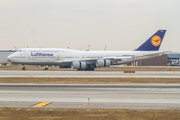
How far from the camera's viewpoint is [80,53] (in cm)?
6041

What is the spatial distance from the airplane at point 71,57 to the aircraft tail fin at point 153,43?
136 cm

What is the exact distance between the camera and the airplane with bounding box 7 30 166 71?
5645 cm

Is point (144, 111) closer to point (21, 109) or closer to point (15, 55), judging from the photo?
point (21, 109)

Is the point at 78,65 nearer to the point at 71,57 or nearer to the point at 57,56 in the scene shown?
the point at 71,57

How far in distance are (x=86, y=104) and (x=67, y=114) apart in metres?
2.93

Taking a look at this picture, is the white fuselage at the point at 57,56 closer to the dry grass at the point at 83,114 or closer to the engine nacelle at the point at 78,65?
the engine nacelle at the point at 78,65

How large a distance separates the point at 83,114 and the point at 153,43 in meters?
53.4

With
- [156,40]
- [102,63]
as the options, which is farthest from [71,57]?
[156,40]

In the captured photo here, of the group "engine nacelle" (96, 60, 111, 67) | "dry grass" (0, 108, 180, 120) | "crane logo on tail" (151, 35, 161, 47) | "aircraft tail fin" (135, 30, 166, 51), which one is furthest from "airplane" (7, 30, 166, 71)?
"dry grass" (0, 108, 180, 120)

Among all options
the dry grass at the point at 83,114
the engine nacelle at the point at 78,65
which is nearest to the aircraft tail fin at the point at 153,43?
the engine nacelle at the point at 78,65

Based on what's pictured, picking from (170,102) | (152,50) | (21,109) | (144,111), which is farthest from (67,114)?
(152,50)

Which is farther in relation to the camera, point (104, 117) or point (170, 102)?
point (170, 102)

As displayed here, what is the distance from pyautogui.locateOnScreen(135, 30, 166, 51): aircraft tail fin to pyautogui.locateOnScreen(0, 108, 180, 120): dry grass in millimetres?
50783

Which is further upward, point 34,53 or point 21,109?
point 34,53
